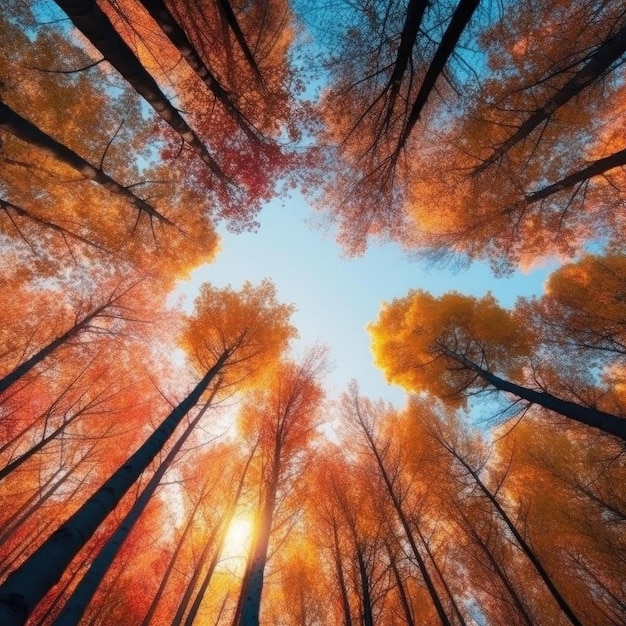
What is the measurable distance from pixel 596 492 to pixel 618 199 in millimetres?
8294

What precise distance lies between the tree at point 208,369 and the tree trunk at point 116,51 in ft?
14.6

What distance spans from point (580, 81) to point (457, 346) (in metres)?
6.36

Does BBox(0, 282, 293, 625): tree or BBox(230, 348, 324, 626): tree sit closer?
BBox(0, 282, 293, 625): tree

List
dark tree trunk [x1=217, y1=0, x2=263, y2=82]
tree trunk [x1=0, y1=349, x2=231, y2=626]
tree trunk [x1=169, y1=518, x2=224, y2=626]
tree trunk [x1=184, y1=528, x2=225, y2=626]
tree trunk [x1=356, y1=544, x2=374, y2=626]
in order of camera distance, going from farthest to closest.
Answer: tree trunk [x1=169, y1=518, x2=224, y2=626], tree trunk [x1=184, y1=528, x2=225, y2=626], tree trunk [x1=356, y1=544, x2=374, y2=626], dark tree trunk [x1=217, y1=0, x2=263, y2=82], tree trunk [x1=0, y1=349, x2=231, y2=626]

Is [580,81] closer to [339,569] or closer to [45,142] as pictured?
[45,142]

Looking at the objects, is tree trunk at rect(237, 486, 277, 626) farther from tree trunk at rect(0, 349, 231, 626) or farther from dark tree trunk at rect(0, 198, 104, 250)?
dark tree trunk at rect(0, 198, 104, 250)

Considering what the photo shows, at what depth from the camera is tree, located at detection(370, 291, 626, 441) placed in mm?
8758

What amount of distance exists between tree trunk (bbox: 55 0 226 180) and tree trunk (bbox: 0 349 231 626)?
4710 millimetres

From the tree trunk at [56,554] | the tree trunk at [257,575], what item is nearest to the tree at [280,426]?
the tree trunk at [257,575]

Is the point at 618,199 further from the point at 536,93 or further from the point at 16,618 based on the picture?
the point at 16,618

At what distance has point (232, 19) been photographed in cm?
446

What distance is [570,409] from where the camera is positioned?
5113 mm

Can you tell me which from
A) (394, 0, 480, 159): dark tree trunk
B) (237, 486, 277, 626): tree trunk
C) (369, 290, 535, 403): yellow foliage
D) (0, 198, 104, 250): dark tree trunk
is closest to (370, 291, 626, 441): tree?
(369, 290, 535, 403): yellow foliage

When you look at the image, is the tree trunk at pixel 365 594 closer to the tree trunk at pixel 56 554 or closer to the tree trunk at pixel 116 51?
the tree trunk at pixel 56 554
